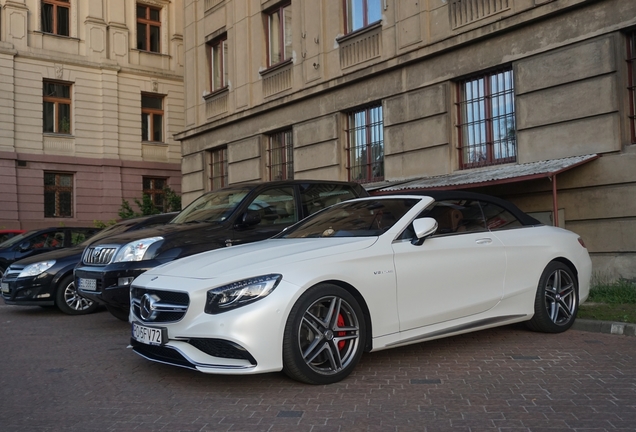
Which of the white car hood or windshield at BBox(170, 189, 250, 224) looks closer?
the white car hood

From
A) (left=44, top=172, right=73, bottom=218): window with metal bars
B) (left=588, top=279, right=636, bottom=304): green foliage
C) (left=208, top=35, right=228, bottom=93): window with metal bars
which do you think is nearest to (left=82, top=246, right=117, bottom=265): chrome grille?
(left=588, top=279, right=636, bottom=304): green foliage

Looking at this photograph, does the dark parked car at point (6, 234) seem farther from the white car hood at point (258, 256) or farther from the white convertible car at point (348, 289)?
the white car hood at point (258, 256)

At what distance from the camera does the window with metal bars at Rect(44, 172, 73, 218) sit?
28.0 m

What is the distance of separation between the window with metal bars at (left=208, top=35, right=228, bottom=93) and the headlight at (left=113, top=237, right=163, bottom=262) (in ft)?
45.0

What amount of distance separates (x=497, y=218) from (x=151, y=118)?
1073 inches

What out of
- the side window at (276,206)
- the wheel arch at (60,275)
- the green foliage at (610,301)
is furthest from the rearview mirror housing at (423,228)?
the wheel arch at (60,275)

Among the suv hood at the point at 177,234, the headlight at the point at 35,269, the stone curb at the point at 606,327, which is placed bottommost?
the stone curb at the point at 606,327

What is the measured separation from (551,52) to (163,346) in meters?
Result: 8.92

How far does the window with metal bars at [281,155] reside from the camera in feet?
59.2

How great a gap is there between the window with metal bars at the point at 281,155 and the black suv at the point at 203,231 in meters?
8.59

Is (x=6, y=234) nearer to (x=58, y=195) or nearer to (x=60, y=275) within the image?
(x=60, y=275)

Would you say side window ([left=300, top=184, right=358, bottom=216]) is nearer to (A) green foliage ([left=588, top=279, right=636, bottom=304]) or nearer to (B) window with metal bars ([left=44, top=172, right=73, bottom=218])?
(A) green foliage ([left=588, top=279, right=636, bottom=304])

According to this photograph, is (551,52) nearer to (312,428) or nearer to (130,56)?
(312,428)

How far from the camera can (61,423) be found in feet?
14.2
